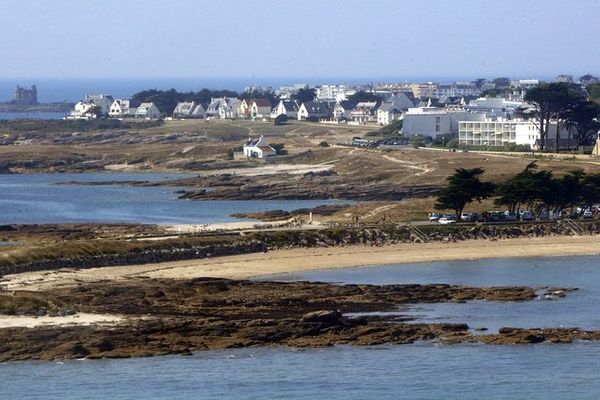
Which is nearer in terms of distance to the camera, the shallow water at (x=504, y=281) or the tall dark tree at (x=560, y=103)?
the shallow water at (x=504, y=281)

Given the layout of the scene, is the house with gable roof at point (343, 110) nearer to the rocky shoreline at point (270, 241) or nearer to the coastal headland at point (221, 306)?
the rocky shoreline at point (270, 241)

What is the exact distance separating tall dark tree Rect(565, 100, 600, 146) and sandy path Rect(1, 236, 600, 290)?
28.4 m

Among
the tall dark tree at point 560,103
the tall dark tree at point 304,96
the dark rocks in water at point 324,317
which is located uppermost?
the tall dark tree at point 560,103

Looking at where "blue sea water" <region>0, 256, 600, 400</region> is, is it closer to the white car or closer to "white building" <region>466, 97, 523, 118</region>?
the white car

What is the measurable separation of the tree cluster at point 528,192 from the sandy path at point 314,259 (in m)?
2.64

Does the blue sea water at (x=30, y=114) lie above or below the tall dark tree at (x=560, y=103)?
below

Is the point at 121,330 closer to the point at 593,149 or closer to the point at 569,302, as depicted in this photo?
the point at 569,302

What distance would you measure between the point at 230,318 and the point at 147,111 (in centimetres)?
9352

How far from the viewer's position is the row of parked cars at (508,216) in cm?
4875

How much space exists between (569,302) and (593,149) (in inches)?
1505

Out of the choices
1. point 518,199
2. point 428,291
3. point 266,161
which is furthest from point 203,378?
point 266,161

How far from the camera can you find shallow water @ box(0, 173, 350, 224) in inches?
2176

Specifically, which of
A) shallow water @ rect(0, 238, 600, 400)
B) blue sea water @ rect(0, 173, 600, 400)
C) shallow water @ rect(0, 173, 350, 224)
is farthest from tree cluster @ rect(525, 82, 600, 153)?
shallow water @ rect(0, 238, 600, 400)

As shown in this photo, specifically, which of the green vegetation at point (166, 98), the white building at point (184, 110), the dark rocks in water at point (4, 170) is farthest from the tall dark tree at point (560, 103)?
the green vegetation at point (166, 98)
